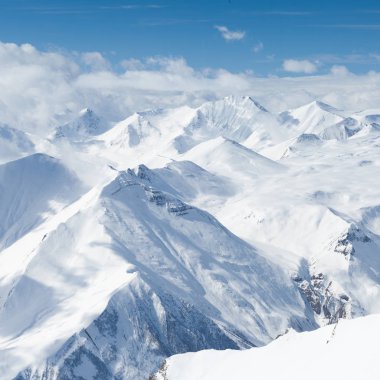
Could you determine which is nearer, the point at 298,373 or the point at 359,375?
the point at 359,375

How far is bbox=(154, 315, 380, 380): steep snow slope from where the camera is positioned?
12712cm

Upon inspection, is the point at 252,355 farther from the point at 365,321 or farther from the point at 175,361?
the point at 365,321

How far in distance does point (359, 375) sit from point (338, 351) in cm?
1700

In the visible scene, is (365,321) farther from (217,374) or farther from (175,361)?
(175,361)

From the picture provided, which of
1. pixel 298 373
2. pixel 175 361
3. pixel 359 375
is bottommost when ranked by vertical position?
pixel 175 361

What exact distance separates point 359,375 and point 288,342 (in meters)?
41.0

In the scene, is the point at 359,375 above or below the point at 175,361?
above

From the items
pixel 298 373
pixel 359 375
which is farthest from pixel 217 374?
pixel 359 375

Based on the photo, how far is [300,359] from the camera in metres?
145

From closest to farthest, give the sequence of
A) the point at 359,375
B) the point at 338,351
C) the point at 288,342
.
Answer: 1. the point at 359,375
2. the point at 338,351
3. the point at 288,342

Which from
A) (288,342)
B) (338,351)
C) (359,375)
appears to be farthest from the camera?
(288,342)

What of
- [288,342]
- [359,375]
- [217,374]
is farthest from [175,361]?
[359,375]

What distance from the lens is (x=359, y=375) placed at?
4705 inches

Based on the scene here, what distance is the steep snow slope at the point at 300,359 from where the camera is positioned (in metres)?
127
